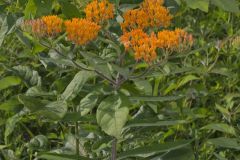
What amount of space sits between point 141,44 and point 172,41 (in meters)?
0.08

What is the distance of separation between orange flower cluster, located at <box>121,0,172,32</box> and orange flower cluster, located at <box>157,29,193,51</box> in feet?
0.41

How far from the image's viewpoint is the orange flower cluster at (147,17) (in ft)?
4.94

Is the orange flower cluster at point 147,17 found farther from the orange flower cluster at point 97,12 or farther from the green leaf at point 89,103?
the green leaf at point 89,103

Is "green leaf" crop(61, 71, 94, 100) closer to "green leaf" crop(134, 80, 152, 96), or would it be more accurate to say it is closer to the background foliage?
the background foliage

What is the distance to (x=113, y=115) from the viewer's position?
1421 mm

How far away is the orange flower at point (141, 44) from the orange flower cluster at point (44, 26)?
0.19 m

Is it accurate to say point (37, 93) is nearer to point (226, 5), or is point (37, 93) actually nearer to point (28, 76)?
point (28, 76)

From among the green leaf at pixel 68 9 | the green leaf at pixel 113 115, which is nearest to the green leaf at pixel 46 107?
the green leaf at pixel 113 115

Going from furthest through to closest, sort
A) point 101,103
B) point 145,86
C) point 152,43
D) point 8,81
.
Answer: point 8,81
point 145,86
point 101,103
point 152,43

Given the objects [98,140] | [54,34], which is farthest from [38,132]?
[54,34]

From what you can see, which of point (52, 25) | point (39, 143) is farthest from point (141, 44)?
point (39, 143)

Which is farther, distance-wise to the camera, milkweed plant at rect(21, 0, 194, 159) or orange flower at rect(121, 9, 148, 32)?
orange flower at rect(121, 9, 148, 32)

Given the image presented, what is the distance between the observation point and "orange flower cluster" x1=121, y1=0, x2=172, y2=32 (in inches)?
59.3

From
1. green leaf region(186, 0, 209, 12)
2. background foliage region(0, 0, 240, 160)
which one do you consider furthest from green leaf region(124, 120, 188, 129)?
green leaf region(186, 0, 209, 12)
